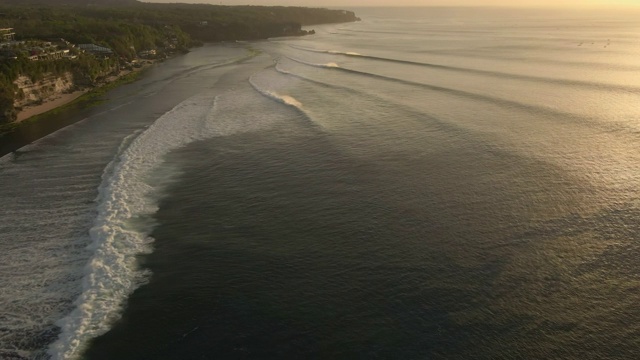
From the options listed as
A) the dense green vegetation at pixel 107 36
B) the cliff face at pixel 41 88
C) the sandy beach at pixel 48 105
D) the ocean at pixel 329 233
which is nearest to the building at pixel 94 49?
the dense green vegetation at pixel 107 36

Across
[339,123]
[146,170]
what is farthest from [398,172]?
[146,170]

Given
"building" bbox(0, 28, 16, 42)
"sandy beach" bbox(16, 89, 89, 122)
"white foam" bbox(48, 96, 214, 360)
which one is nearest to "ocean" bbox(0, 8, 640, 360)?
"white foam" bbox(48, 96, 214, 360)

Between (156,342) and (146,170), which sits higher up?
(146,170)

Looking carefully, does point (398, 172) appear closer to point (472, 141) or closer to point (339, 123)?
point (472, 141)

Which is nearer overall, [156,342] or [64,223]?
[156,342]

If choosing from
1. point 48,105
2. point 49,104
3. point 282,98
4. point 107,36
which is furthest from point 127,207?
point 107,36

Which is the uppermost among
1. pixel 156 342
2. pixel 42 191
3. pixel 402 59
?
pixel 402 59
